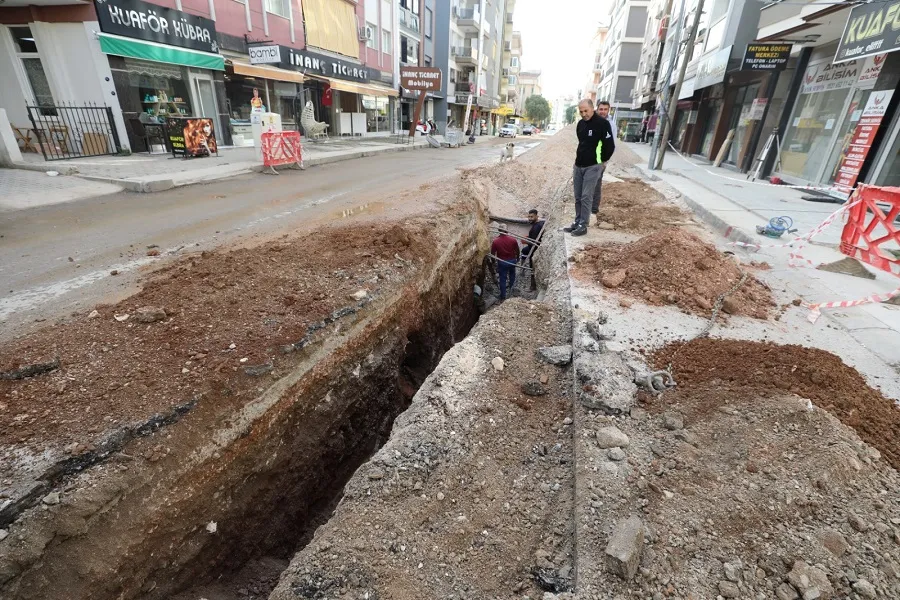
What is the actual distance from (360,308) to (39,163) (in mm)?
10620

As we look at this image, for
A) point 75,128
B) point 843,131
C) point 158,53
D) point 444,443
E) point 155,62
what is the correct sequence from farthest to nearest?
point 155,62 → point 158,53 → point 75,128 → point 843,131 → point 444,443

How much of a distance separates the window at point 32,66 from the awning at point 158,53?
2.08m

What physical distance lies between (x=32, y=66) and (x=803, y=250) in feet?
59.6

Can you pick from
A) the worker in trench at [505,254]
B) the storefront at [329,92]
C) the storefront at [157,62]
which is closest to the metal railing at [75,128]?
the storefront at [157,62]

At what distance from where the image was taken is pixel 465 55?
43.2m

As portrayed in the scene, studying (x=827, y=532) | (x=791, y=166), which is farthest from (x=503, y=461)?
(x=791, y=166)

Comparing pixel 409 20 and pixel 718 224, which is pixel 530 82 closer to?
pixel 409 20

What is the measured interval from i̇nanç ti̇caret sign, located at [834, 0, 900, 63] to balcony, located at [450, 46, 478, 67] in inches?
1477

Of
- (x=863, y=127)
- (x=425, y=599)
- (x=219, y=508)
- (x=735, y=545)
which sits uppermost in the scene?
(x=863, y=127)

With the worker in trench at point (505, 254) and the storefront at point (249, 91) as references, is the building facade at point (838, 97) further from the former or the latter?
the storefront at point (249, 91)

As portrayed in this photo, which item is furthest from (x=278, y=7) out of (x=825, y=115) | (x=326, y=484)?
(x=326, y=484)

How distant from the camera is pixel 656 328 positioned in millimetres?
4098

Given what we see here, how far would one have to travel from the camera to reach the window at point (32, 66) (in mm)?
11703

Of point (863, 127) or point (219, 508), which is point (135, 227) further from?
point (863, 127)
